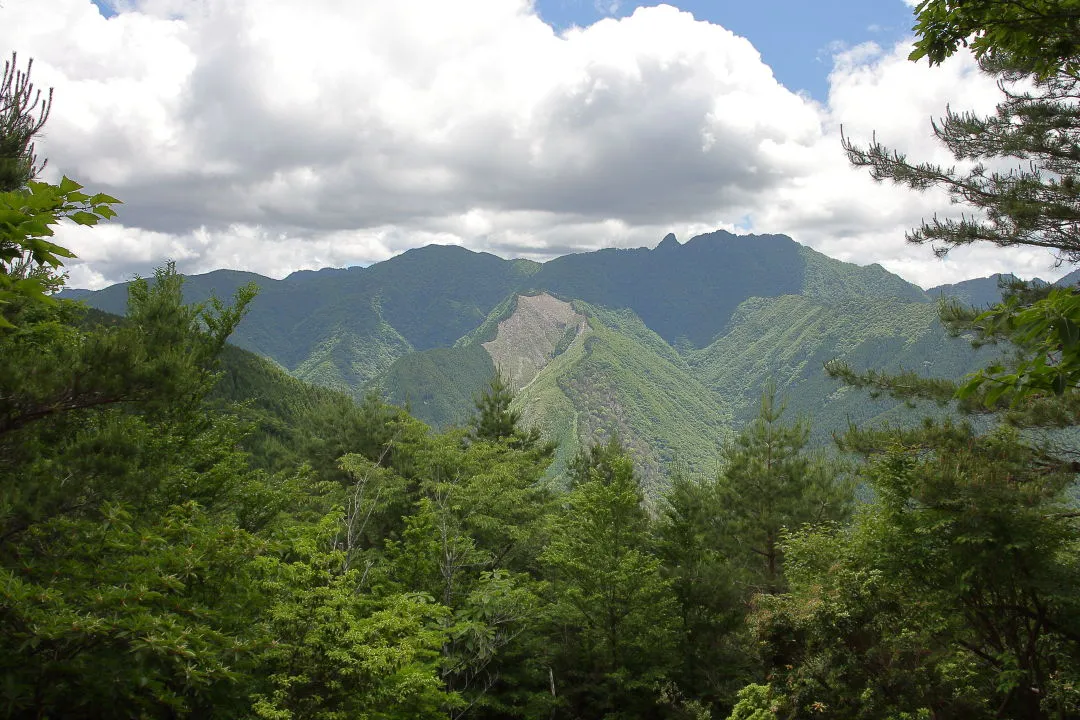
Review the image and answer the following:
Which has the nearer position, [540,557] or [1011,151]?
[1011,151]

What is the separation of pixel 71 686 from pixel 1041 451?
13891 millimetres

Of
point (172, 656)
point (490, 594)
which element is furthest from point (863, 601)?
point (172, 656)

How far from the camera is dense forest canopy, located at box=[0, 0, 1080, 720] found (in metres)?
5.38

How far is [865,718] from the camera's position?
8.30 meters

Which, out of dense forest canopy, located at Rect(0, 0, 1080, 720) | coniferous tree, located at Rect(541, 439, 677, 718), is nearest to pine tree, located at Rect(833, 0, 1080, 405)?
dense forest canopy, located at Rect(0, 0, 1080, 720)

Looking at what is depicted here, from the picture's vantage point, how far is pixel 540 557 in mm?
14883

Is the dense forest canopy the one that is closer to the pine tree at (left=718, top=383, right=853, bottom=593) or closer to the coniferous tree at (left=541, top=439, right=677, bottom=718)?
the coniferous tree at (left=541, top=439, right=677, bottom=718)

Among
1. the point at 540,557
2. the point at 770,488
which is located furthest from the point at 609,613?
the point at 770,488

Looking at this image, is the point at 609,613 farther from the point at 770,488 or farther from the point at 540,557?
the point at 770,488

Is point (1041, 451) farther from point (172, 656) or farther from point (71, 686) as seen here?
point (71, 686)

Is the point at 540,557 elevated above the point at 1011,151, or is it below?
below

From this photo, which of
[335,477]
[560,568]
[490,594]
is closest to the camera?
[490,594]

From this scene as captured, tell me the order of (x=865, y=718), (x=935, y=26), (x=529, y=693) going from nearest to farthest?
(x=935, y=26) < (x=865, y=718) < (x=529, y=693)

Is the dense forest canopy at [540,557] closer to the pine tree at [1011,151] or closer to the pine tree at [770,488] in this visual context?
the pine tree at [1011,151]
